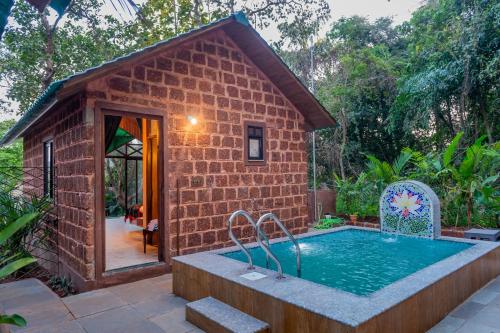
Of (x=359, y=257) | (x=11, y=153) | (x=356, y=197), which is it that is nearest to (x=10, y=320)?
(x=359, y=257)

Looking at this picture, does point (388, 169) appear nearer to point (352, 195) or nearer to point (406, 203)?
point (352, 195)

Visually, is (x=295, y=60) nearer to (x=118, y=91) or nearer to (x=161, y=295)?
(x=118, y=91)

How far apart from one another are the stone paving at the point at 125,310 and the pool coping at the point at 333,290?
0.50 metres

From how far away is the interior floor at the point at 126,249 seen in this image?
5.93m

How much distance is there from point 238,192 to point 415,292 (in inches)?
156

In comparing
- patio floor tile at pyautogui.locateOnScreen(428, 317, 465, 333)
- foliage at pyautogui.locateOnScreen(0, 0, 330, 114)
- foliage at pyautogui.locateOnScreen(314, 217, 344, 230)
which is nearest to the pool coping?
patio floor tile at pyautogui.locateOnScreen(428, 317, 465, 333)

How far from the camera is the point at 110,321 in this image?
3789 mm

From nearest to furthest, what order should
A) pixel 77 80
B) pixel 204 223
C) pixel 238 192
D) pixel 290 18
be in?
pixel 77 80 < pixel 204 223 < pixel 238 192 < pixel 290 18

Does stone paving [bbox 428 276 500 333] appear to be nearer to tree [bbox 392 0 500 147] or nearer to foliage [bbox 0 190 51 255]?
foliage [bbox 0 190 51 255]

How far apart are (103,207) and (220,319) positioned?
109 inches

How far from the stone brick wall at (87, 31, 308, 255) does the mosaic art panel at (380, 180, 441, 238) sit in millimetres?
2057

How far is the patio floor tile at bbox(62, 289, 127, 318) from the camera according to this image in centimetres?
410

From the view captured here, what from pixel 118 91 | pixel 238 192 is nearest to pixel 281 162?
pixel 238 192

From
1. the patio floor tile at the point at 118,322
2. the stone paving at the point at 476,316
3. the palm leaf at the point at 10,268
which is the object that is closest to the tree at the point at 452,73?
the stone paving at the point at 476,316
